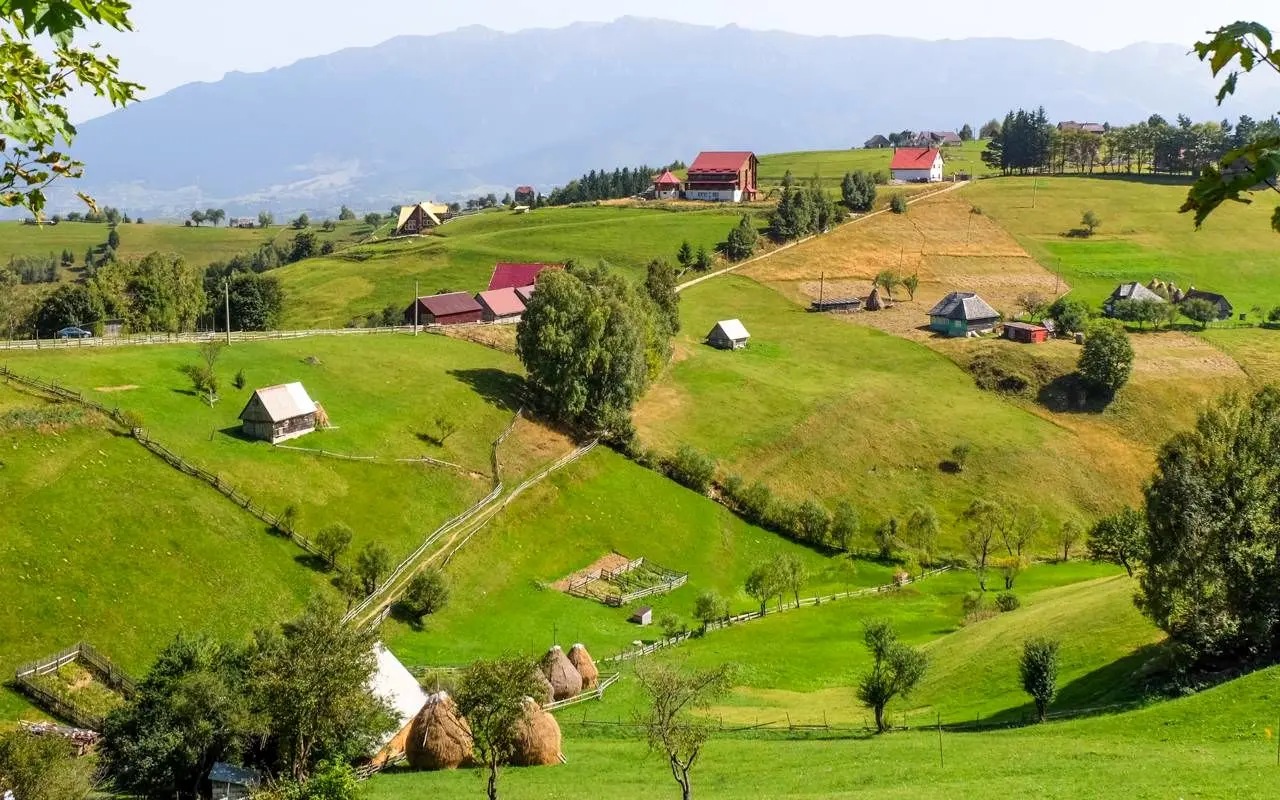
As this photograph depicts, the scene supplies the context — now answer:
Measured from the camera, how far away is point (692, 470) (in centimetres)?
9856

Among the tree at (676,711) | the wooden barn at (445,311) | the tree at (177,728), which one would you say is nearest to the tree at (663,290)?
Answer: the wooden barn at (445,311)

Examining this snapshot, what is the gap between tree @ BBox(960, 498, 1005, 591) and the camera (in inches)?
3595

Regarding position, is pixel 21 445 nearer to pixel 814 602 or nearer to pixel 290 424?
pixel 290 424

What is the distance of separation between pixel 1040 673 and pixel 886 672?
798 cm

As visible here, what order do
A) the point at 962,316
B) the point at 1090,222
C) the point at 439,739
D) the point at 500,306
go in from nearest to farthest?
the point at 439,739
the point at 500,306
the point at 962,316
the point at 1090,222

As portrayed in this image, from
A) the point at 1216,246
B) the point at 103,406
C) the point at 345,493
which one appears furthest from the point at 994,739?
the point at 1216,246

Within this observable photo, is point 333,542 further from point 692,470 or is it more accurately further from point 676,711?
Answer: point 692,470

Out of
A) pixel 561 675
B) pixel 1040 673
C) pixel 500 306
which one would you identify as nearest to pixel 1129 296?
pixel 500 306

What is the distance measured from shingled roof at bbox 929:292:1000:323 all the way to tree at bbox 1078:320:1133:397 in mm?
20791

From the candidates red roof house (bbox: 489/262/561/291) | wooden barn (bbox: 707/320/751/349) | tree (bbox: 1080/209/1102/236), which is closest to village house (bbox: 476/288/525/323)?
red roof house (bbox: 489/262/561/291)

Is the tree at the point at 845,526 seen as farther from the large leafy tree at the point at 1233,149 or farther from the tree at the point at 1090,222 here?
the tree at the point at 1090,222

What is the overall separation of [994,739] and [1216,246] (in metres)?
168

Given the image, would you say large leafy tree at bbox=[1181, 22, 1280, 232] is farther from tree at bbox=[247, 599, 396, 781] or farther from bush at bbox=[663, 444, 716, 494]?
bush at bbox=[663, 444, 716, 494]

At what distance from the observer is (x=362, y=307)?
154250 millimetres
